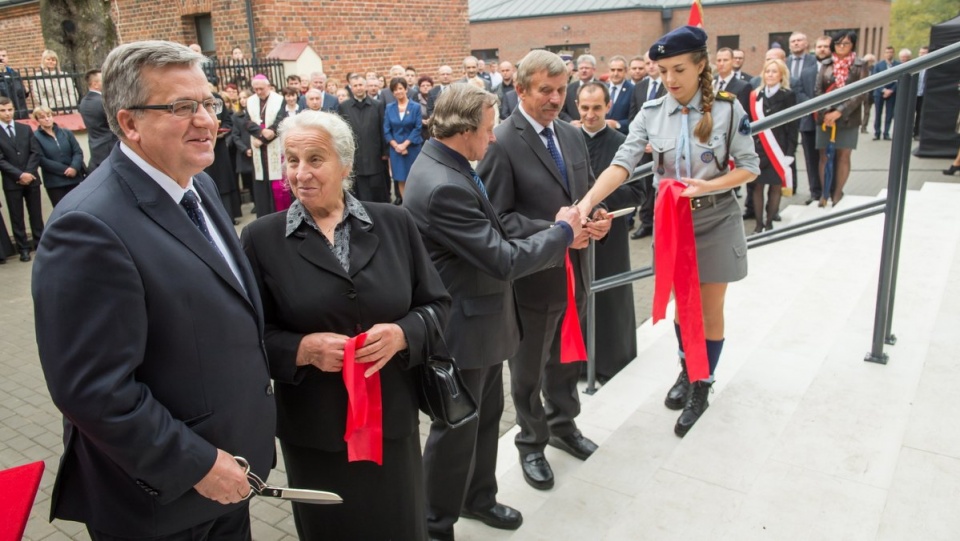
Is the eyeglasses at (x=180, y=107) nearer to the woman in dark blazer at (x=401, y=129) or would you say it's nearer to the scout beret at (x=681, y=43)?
the scout beret at (x=681, y=43)

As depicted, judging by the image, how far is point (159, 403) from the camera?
65.5 inches

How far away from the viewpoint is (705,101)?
3.15 m

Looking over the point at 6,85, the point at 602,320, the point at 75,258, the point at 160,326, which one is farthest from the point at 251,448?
the point at 6,85

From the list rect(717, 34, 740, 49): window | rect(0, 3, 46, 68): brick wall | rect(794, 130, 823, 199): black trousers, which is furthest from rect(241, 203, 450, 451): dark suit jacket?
rect(717, 34, 740, 49): window

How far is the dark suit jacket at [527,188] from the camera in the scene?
3.08 metres

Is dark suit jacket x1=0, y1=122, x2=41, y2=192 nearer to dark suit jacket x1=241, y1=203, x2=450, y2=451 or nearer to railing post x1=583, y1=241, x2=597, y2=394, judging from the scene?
railing post x1=583, y1=241, x2=597, y2=394

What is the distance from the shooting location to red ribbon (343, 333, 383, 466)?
2.15 metres

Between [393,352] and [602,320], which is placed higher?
[393,352]

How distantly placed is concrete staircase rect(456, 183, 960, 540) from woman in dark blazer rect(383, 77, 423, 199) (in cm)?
590

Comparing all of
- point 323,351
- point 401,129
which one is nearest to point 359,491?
point 323,351

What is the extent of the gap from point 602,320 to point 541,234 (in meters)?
1.79

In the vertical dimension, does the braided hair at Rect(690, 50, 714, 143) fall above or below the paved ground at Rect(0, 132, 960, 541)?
above

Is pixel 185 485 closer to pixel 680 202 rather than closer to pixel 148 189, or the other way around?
pixel 148 189

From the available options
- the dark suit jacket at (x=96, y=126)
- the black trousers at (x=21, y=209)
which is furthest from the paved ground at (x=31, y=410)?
the dark suit jacket at (x=96, y=126)
